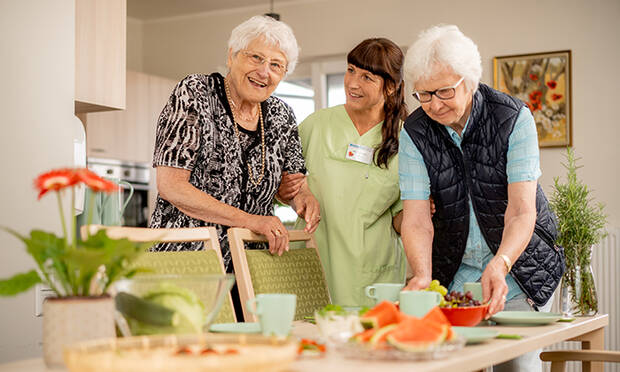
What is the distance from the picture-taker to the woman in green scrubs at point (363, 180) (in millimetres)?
2469

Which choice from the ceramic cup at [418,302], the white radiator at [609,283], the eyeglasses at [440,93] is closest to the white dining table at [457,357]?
the ceramic cup at [418,302]

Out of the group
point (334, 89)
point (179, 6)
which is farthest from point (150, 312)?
point (179, 6)

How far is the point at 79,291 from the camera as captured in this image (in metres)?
1.13

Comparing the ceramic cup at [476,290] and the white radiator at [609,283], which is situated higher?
the ceramic cup at [476,290]

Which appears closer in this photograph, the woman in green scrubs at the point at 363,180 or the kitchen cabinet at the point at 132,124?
the woman in green scrubs at the point at 363,180

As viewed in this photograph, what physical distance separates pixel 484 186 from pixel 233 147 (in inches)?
29.2

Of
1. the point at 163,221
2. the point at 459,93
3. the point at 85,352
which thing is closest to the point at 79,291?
the point at 85,352

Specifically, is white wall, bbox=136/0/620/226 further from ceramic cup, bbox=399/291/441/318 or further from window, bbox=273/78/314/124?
ceramic cup, bbox=399/291/441/318

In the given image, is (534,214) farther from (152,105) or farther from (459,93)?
(152,105)

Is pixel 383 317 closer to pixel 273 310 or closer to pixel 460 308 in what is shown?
pixel 273 310

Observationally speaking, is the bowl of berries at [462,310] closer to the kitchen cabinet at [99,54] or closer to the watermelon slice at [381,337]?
the watermelon slice at [381,337]

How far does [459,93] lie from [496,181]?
27 centimetres

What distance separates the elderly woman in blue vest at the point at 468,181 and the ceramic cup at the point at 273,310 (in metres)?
0.59

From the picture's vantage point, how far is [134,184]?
5.66 meters
